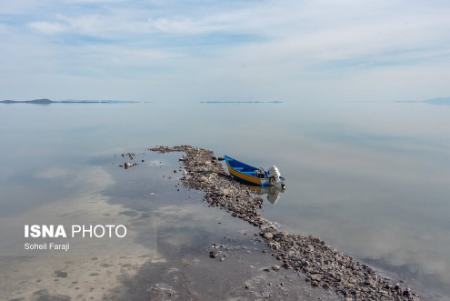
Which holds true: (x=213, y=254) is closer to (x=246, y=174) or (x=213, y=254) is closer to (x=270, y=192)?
(x=270, y=192)

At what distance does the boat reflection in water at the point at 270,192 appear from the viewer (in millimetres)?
35250

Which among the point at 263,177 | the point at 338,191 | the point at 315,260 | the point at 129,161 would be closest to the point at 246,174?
the point at 263,177

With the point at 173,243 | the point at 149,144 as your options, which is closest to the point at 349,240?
the point at 173,243

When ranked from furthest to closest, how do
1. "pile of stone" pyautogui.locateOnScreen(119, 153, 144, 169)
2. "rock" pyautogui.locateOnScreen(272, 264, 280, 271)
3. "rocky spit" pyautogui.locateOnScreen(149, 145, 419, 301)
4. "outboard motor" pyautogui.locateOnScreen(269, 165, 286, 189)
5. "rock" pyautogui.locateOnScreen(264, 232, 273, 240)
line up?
"pile of stone" pyautogui.locateOnScreen(119, 153, 144, 169), "outboard motor" pyautogui.locateOnScreen(269, 165, 286, 189), "rock" pyautogui.locateOnScreen(264, 232, 273, 240), "rock" pyautogui.locateOnScreen(272, 264, 280, 271), "rocky spit" pyautogui.locateOnScreen(149, 145, 419, 301)

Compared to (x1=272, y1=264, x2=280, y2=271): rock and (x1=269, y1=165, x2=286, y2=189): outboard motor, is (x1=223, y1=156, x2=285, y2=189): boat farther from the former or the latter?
(x1=272, y1=264, x2=280, y2=271): rock

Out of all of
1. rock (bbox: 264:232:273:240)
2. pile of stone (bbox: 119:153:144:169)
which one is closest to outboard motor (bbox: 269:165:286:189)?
rock (bbox: 264:232:273:240)

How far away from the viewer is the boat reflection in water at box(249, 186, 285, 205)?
1388 inches

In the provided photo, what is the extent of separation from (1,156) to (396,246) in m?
59.4

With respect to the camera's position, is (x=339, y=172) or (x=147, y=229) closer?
(x=147, y=229)

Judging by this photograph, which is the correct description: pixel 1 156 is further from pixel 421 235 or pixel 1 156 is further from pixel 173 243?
pixel 421 235

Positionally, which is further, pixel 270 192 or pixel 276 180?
pixel 276 180

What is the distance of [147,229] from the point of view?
25.6 m

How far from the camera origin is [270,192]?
3772cm

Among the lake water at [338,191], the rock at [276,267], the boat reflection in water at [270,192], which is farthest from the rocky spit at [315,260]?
the lake water at [338,191]
